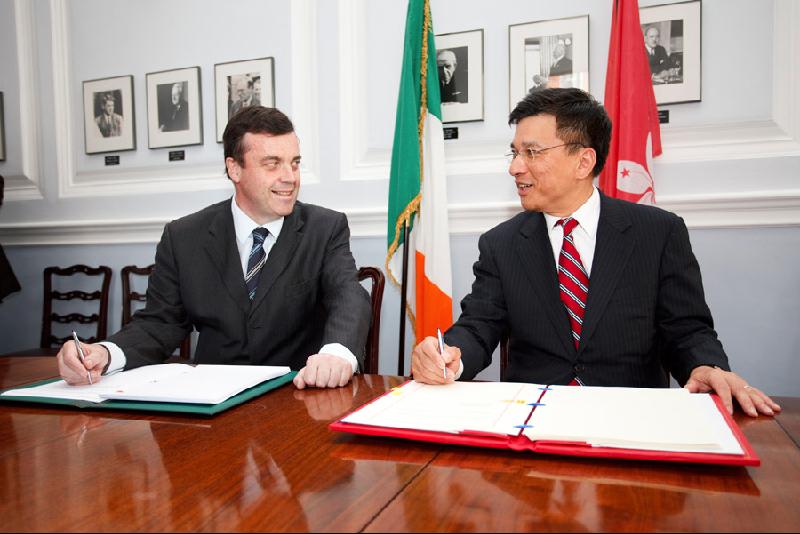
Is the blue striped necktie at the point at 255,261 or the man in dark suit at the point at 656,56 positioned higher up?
the man in dark suit at the point at 656,56

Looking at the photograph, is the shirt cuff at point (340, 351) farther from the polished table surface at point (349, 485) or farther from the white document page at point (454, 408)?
the polished table surface at point (349, 485)

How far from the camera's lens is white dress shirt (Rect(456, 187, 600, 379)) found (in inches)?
74.7

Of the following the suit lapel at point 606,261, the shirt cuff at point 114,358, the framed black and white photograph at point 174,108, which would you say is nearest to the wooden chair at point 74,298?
the framed black and white photograph at point 174,108

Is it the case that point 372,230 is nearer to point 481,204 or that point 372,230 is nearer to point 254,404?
point 481,204

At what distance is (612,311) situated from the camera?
5.87 feet

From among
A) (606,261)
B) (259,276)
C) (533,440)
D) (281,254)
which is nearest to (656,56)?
(606,261)

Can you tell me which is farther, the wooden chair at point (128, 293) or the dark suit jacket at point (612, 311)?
the wooden chair at point (128, 293)

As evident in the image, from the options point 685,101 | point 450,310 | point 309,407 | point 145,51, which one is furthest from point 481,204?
point 145,51

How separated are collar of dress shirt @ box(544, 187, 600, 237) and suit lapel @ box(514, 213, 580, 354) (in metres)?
0.04

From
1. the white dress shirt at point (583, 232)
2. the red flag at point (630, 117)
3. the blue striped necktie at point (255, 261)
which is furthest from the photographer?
the red flag at point (630, 117)

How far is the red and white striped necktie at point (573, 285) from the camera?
1.79 metres

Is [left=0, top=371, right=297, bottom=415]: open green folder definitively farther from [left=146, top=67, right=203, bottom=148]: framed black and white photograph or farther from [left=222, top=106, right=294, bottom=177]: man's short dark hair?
[left=146, top=67, right=203, bottom=148]: framed black and white photograph

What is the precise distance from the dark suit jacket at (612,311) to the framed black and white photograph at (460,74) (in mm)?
1686

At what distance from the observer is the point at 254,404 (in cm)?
127
